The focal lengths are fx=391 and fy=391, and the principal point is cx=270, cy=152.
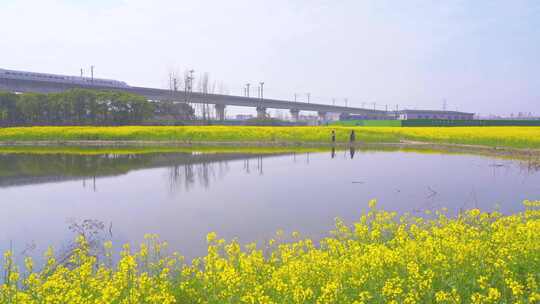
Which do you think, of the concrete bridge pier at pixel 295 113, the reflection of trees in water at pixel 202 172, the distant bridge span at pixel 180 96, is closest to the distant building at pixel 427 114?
the distant bridge span at pixel 180 96

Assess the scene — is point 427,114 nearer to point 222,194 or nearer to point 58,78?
point 58,78

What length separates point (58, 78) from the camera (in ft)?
248

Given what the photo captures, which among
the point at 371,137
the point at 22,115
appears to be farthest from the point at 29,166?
the point at 22,115

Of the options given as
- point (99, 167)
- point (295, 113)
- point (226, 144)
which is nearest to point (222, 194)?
point (99, 167)

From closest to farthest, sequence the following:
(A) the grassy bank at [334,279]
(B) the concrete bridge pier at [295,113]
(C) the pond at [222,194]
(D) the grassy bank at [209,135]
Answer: (A) the grassy bank at [334,279], (C) the pond at [222,194], (D) the grassy bank at [209,135], (B) the concrete bridge pier at [295,113]

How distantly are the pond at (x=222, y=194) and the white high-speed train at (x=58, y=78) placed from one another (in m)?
50.4

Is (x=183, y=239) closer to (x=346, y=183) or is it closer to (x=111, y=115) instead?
(x=346, y=183)

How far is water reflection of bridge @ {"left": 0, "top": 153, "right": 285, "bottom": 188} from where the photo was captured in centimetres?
1900

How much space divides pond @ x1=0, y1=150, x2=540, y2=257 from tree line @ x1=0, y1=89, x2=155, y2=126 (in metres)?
29.7

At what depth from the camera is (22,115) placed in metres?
54.7

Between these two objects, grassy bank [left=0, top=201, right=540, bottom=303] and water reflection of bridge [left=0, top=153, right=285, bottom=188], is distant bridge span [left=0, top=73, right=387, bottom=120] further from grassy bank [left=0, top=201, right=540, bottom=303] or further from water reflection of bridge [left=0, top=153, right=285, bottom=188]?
grassy bank [left=0, top=201, right=540, bottom=303]

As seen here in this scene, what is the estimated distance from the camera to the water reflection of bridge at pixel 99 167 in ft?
62.3

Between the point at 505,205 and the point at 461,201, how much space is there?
1340 millimetres

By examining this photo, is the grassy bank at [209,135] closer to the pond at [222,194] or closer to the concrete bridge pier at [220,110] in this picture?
the pond at [222,194]
